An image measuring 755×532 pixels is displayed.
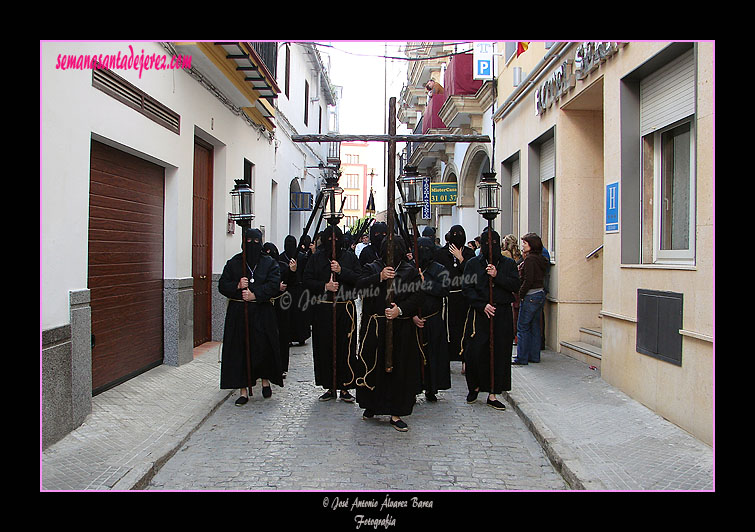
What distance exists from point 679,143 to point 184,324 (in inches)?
268

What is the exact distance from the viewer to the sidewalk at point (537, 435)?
4672mm

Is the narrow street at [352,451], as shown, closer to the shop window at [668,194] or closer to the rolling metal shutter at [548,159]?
the shop window at [668,194]

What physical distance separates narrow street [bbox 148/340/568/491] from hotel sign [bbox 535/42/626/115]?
15.2 feet

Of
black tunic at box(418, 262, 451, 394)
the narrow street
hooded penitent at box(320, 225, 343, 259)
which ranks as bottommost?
the narrow street

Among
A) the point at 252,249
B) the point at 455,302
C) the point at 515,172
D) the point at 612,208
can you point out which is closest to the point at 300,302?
the point at 455,302

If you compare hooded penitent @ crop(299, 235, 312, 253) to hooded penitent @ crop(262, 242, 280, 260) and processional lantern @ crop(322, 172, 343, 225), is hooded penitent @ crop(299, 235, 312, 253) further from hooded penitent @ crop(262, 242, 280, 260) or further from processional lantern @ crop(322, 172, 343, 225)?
hooded penitent @ crop(262, 242, 280, 260)

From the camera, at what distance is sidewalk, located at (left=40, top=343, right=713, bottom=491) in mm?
4672

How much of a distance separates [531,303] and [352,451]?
464 centimetres

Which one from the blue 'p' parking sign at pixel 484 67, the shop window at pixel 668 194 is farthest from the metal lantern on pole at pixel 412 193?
the blue 'p' parking sign at pixel 484 67

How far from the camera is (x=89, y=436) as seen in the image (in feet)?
18.2

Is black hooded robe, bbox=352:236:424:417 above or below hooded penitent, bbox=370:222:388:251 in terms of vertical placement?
below

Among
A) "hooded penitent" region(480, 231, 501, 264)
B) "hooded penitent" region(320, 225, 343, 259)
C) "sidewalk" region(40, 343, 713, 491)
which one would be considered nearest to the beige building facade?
"sidewalk" region(40, 343, 713, 491)

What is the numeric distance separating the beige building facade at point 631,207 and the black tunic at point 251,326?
4055 millimetres
